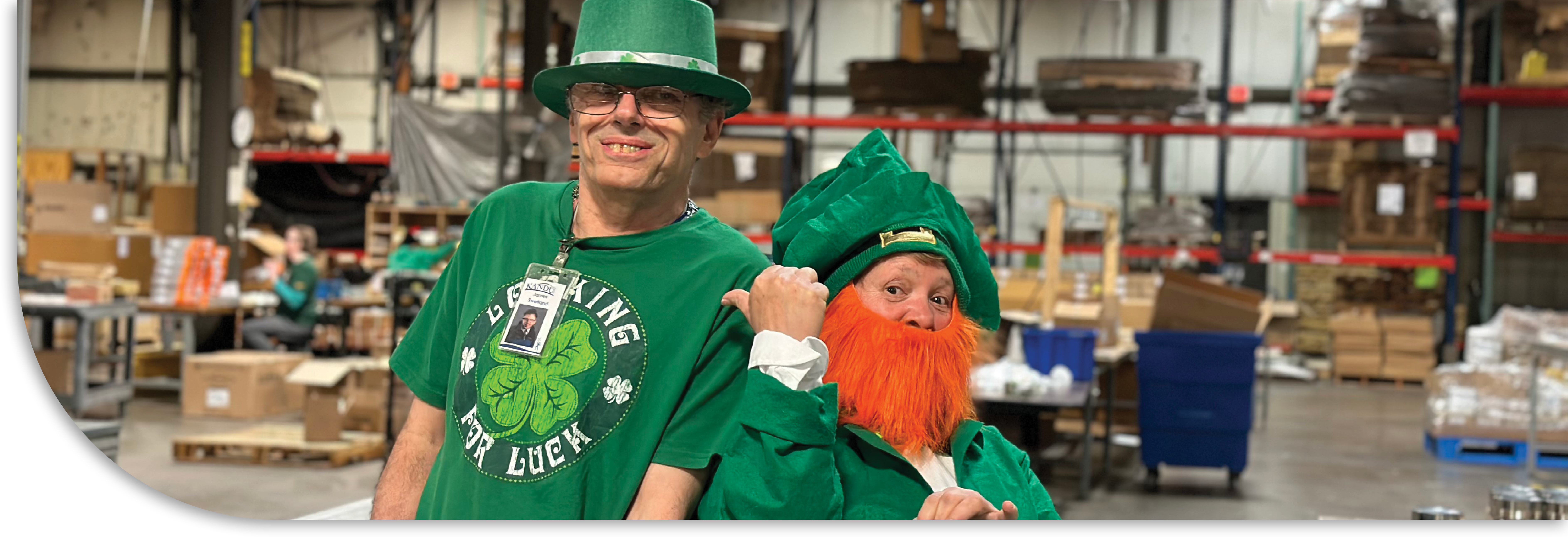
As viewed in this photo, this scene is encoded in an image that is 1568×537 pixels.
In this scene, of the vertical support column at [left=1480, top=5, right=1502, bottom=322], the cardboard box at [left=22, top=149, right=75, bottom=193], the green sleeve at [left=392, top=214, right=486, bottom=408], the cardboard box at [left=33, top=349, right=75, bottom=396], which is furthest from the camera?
the cardboard box at [left=22, top=149, right=75, bottom=193]

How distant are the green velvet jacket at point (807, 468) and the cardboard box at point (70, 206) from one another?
11012mm

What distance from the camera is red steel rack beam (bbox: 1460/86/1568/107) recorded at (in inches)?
483

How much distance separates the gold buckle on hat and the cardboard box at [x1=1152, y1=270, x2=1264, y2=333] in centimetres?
520

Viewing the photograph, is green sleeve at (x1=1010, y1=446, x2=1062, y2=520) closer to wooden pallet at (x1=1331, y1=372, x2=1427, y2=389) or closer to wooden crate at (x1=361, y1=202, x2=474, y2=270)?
wooden pallet at (x1=1331, y1=372, x2=1427, y2=389)

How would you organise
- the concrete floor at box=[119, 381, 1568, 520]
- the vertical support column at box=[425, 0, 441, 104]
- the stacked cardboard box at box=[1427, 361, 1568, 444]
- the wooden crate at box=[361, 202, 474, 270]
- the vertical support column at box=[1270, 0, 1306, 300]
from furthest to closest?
the vertical support column at box=[425, 0, 441, 104] < the vertical support column at box=[1270, 0, 1306, 300] < the wooden crate at box=[361, 202, 474, 270] < the stacked cardboard box at box=[1427, 361, 1568, 444] < the concrete floor at box=[119, 381, 1568, 520]

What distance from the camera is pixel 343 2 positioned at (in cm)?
1900

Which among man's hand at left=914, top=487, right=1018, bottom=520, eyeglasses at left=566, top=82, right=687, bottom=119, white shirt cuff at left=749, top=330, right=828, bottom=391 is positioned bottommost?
man's hand at left=914, top=487, right=1018, bottom=520

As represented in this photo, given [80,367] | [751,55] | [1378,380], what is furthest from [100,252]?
[1378,380]

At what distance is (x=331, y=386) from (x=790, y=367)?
20.9 ft

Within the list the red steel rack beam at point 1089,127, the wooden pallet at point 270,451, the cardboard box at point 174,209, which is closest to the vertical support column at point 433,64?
the cardboard box at point 174,209

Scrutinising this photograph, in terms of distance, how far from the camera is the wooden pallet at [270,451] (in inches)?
277

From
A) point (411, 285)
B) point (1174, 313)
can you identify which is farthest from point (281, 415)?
point (1174, 313)

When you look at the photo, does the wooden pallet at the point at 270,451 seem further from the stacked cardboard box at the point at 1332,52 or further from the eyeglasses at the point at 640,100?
the stacked cardboard box at the point at 1332,52

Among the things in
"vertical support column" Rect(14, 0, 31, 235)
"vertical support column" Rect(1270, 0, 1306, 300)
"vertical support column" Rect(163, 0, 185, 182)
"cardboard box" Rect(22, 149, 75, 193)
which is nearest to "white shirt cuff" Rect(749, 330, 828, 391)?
"vertical support column" Rect(14, 0, 31, 235)
